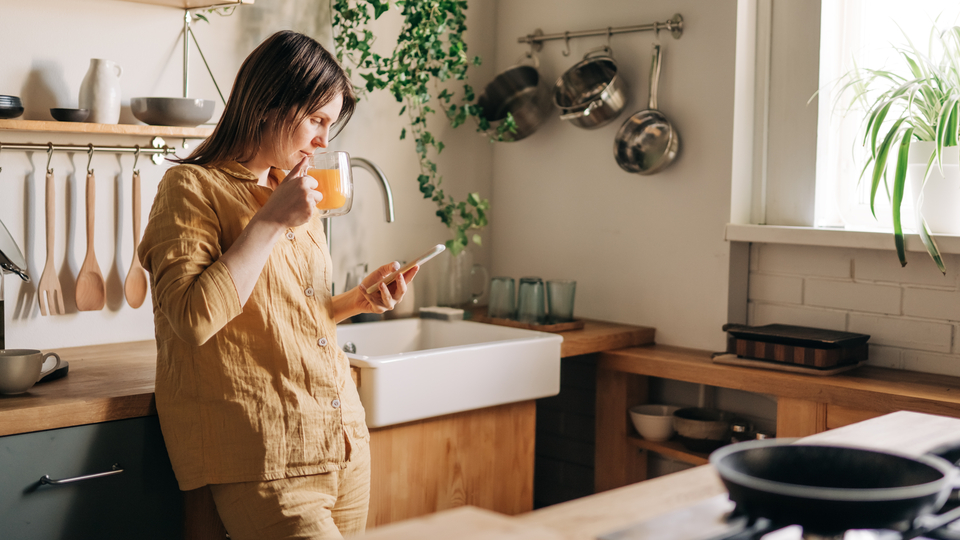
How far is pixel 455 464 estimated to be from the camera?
2.29m

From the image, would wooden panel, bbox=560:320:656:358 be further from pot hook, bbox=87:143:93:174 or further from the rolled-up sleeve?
pot hook, bbox=87:143:93:174

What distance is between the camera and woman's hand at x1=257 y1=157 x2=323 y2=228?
1490 mm

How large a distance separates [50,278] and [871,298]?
2.16m

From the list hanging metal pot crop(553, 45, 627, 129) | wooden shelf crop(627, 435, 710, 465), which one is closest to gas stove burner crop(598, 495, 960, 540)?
wooden shelf crop(627, 435, 710, 465)

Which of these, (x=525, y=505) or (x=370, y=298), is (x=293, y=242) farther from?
(x=525, y=505)

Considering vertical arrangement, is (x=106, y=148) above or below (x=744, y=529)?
above

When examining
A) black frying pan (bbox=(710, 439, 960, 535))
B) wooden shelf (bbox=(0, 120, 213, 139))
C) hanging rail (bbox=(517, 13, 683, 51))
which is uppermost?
hanging rail (bbox=(517, 13, 683, 51))

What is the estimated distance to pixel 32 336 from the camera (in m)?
2.15

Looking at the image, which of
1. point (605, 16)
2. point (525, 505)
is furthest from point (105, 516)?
point (605, 16)

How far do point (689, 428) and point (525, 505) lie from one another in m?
0.53

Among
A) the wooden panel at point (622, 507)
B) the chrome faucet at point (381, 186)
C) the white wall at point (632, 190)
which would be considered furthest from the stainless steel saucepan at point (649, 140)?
the wooden panel at point (622, 507)

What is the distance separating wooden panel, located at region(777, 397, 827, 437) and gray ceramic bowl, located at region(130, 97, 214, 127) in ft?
5.50

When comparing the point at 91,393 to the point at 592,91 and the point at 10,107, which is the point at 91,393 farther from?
the point at 592,91

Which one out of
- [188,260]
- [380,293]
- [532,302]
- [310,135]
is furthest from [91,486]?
[532,302]
